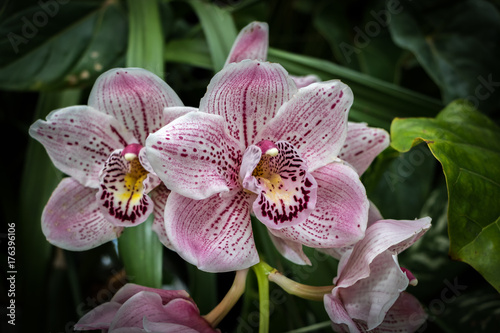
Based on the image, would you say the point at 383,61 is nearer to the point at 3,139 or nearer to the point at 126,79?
the point at 126,79

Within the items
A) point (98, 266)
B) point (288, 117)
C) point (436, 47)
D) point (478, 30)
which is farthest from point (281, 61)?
point (98, 266)

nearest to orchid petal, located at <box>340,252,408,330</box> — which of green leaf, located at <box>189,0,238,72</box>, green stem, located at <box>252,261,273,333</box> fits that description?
green stem, located at <box>252,261,273,333</box>

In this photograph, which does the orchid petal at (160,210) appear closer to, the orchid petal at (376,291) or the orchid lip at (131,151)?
the orchid lip at (131,151)

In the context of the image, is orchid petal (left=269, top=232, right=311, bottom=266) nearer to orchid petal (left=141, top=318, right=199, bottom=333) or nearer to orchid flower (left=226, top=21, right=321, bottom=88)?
orchid petal (left=141, top=318, right=199, bottom=333)

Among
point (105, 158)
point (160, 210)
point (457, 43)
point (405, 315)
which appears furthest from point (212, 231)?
point (457, 43)

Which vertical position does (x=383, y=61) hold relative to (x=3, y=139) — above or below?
below

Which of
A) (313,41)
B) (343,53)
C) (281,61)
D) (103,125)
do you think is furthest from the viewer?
(313,41)
